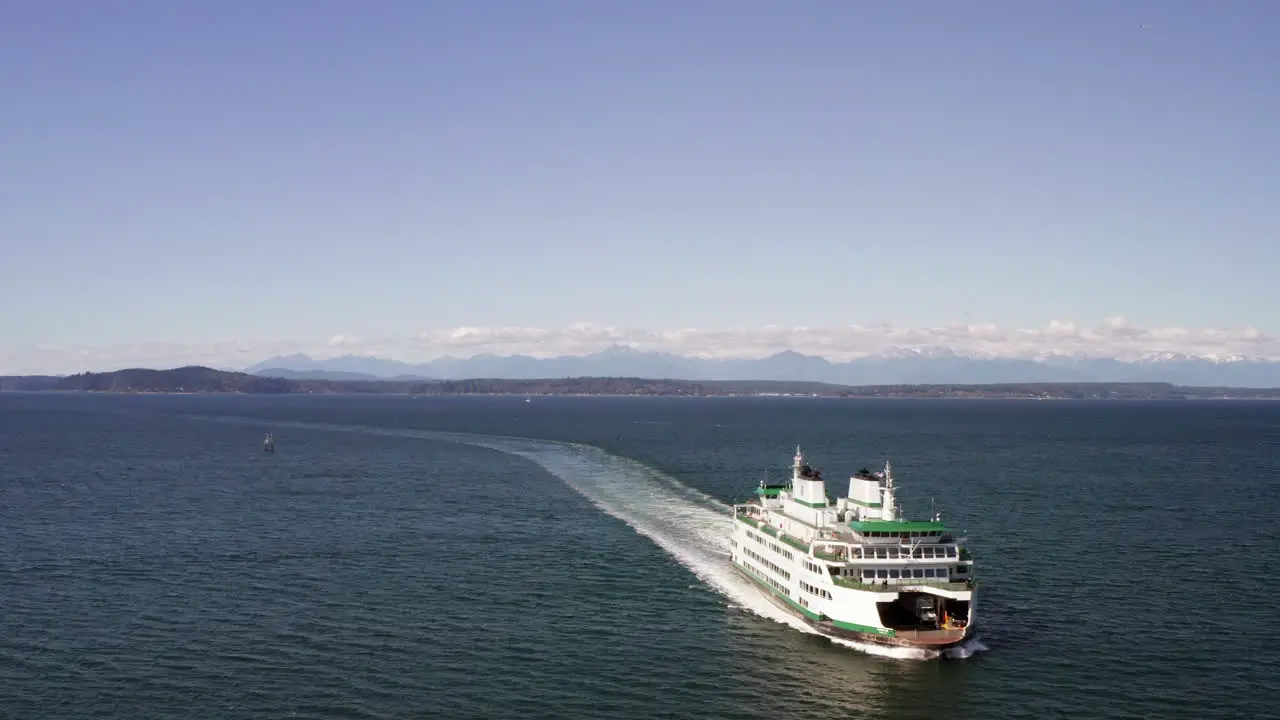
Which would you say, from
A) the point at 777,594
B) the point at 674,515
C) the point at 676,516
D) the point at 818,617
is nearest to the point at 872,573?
the point at 818,617

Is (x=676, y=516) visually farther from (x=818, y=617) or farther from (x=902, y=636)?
(x=902, y=636)

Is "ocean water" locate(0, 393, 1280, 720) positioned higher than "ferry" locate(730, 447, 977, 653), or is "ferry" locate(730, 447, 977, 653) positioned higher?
"ferry" locate(730, 447, 977, 653)

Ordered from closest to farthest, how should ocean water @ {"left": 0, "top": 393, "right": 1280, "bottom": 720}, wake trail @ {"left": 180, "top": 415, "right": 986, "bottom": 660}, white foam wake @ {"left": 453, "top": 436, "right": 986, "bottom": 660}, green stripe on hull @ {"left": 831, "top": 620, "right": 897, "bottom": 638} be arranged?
1. ocean water @ {"left": 0, "top": 393, "right": 1280, "bottom": 720}
2. green stripe on hull @ {"left": 831, "top": 620, "right": 897, "bottom": 638}
3. white foam wake @ {"left": 453, "top": 436, "right": 986, "bottom": 660}
4. wake trail @ {"left": 180, "top": 415, "right": 986, "bottom": 660}

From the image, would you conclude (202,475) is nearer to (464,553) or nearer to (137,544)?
(137,544)

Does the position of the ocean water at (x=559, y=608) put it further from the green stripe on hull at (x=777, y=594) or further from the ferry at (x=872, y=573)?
the ferry at (x=872, y=573)

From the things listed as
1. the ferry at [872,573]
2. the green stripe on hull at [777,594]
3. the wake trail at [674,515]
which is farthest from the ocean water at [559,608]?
the ferry at [872,573]

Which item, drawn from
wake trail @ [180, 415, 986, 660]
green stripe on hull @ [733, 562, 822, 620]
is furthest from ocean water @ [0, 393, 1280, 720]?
green stripe on hull @ [733, 562, 822, 620]

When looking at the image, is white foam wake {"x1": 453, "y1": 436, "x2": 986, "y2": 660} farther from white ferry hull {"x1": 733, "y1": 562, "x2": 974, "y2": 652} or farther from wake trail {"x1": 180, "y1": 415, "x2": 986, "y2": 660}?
white ferry hull {"x1": 733, "y1": 562, "x2": 974, "y2": 652}

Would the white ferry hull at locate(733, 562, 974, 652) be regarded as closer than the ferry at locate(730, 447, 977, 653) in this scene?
Yes
